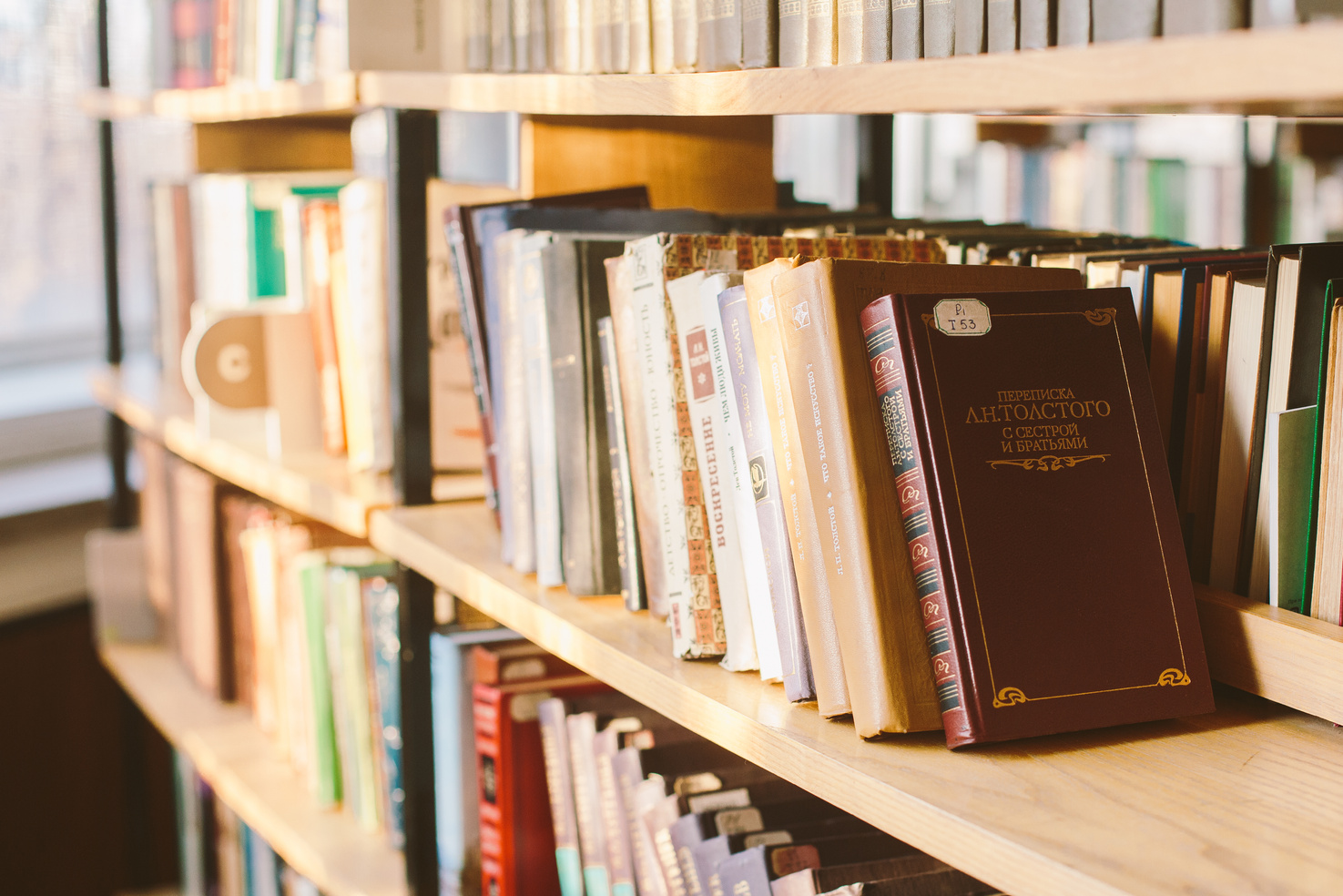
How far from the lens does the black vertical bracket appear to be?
108 centimetres

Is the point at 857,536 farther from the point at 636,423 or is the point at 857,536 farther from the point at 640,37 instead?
the point at 640,37

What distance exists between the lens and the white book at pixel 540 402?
0.89 m

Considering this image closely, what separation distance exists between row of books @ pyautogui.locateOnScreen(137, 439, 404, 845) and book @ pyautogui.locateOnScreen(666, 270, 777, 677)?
55 cm

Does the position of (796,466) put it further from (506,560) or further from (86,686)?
(86,686)

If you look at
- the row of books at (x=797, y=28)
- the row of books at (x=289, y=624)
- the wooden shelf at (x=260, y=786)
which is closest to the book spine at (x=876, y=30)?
the row of books at (x=797, y=28)

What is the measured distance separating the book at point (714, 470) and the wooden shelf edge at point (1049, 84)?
0.42 ft

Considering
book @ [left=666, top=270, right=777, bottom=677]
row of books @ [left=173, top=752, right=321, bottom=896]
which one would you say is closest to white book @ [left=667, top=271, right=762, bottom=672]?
book @ [left=666, top=270, right=777, bottom=677]

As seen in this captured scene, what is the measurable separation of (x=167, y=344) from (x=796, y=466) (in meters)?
1.50

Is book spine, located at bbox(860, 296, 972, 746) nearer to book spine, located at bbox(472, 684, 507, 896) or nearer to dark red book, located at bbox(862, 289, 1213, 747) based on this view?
dark red book, located at bbox(862, 289, 1213, 747)

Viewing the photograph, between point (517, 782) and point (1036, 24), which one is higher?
point (1036, 24)

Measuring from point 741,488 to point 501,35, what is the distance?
1.94 feet

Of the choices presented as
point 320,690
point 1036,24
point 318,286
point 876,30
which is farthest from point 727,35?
point 320,690

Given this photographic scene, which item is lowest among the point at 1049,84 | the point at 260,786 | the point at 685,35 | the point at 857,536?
the point at 260,786

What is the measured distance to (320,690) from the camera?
142 centimetres
